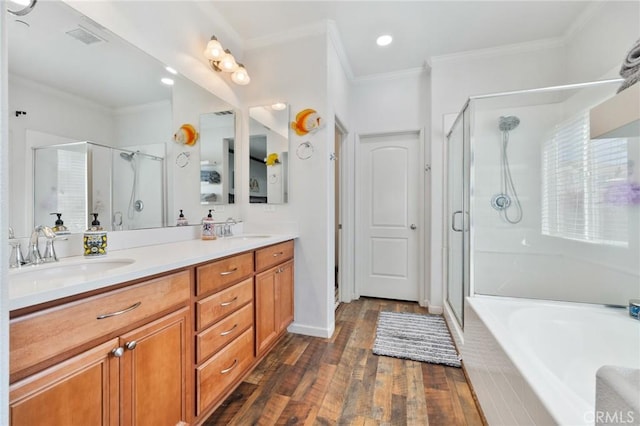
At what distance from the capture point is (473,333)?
5.26ft

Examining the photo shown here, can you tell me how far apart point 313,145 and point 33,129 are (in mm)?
1678

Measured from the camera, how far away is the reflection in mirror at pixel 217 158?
2.12m

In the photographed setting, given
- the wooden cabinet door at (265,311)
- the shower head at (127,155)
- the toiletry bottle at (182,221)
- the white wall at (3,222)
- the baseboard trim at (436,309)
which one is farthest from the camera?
the baseboard trim at (436,309)

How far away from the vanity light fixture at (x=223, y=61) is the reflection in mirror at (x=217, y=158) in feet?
1.02

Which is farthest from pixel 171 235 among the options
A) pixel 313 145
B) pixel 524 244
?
pixel 524 244

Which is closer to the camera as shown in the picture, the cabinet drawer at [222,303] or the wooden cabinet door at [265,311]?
the cabinet drawer at [222,303]

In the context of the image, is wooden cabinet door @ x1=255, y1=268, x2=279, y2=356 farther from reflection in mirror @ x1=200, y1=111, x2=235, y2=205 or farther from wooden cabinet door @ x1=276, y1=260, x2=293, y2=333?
reflection in mirror @ x1=200, y1=111, x2=235, y2=205

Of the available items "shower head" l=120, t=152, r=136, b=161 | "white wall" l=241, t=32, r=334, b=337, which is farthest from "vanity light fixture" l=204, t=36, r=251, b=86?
"shower head" l=120, t=152, r=136, b=161

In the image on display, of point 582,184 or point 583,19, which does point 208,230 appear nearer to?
point 582,184

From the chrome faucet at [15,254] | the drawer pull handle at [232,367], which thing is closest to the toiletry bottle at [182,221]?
the chrome faucet at [15,254]

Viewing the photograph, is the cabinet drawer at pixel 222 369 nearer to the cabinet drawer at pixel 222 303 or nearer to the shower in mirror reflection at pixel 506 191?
the cabinet drawer at pixel 222 303

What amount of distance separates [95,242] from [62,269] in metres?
0.19

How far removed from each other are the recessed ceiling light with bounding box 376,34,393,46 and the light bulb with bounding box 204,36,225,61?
4.79 ft

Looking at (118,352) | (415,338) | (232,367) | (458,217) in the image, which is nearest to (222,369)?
(232,367)
